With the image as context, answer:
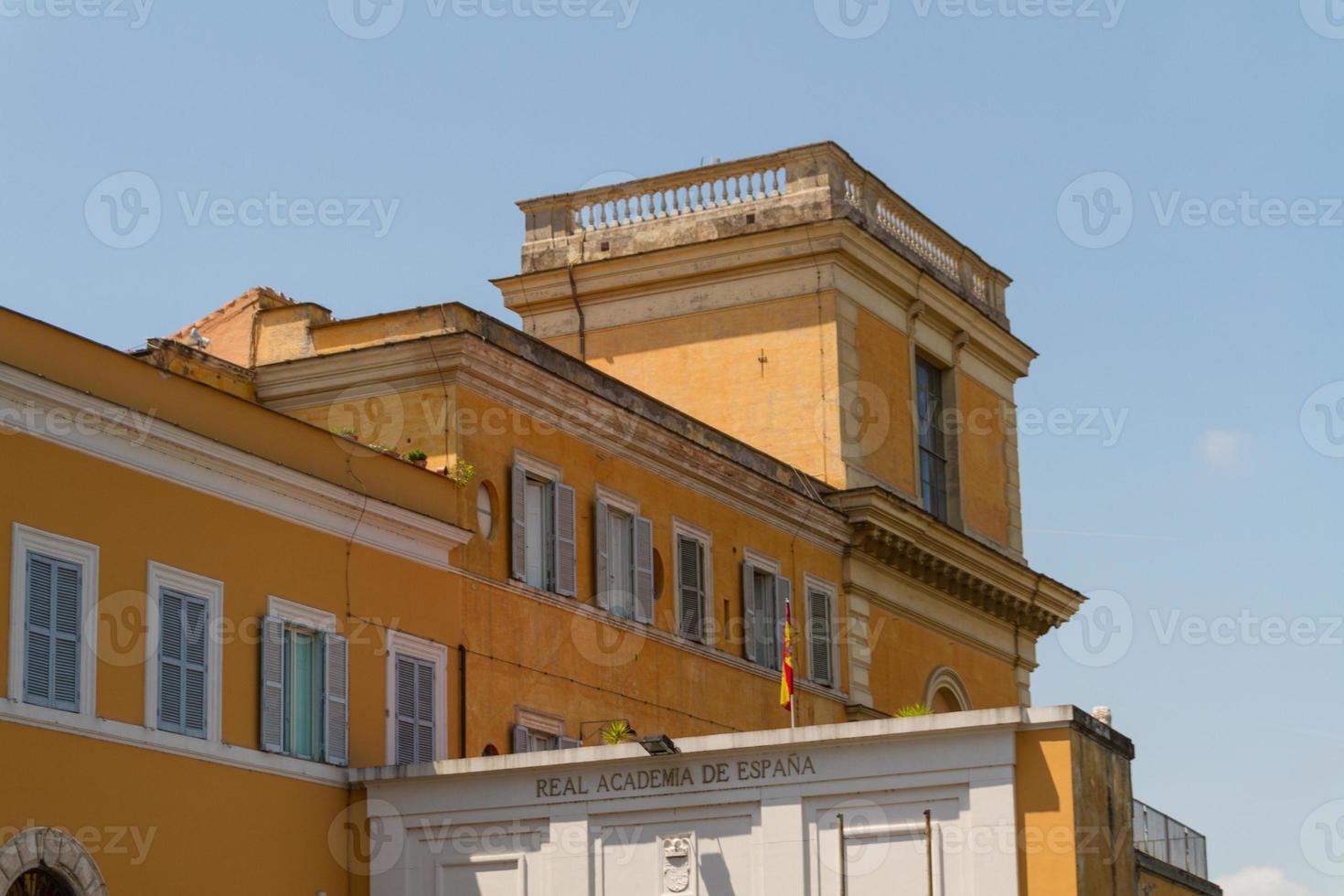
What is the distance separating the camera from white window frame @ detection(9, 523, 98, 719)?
19.3 m

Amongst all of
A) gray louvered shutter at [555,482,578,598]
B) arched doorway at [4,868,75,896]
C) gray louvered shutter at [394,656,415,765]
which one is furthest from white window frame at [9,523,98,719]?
gray louvered shutter at [555,482,578,598]

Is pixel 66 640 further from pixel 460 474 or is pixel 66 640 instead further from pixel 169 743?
pixel 460 474

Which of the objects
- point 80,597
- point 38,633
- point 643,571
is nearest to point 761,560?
point 643,571

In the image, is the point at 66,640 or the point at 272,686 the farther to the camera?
the point at 272,686

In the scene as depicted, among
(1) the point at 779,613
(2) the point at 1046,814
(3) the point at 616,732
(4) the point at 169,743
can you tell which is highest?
(1) the point at 779,613

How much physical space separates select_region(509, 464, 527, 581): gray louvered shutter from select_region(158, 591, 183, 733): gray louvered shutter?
5702 millimetres

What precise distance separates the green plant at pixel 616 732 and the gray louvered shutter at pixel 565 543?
1.64 meters

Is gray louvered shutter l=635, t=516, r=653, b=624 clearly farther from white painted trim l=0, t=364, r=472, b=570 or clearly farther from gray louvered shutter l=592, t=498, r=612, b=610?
white painted trim l=0, t=364, r=472, b=570

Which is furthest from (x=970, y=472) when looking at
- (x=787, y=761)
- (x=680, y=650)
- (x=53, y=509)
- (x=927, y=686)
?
(x=53, y=509)

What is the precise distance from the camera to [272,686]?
2228cm

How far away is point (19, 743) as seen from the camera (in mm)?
19094

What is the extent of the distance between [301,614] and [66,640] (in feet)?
10.9

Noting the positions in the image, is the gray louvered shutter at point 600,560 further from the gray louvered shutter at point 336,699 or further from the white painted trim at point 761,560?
the gray louvered shutter at point 336,699

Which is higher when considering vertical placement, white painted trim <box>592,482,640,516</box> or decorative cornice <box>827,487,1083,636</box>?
decorative cornice <box>827,487,1083,636</box>
